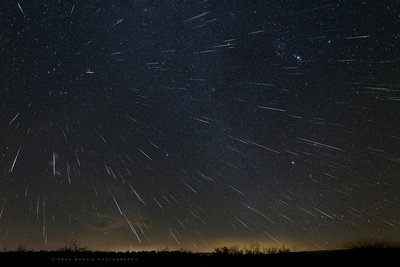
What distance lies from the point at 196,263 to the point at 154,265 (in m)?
1.87

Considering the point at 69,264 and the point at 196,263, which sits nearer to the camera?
the point at 196,263

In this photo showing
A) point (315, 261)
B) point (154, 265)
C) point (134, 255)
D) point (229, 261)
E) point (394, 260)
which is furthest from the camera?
point (134, 255)

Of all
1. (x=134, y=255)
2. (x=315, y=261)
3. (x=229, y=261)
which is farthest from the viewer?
(x=134, y=255)

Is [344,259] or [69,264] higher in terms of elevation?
[344,259]

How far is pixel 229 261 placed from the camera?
16.4 meters

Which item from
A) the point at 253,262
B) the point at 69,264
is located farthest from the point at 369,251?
the point at 69,264

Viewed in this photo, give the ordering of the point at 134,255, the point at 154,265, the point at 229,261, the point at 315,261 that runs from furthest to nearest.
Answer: the point at 134,255 < the point at 154,265 < the point at 229,261 < the point at 315,261

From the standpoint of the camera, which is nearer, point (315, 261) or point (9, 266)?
point (315, 261)

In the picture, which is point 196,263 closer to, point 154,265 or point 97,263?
point 154,265

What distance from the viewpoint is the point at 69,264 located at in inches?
711

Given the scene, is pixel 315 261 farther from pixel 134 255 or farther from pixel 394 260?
pixel 134 255

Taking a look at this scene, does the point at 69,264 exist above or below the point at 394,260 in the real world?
below

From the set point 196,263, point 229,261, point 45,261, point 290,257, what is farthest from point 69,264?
point 290,257

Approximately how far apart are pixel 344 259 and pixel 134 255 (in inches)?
356
